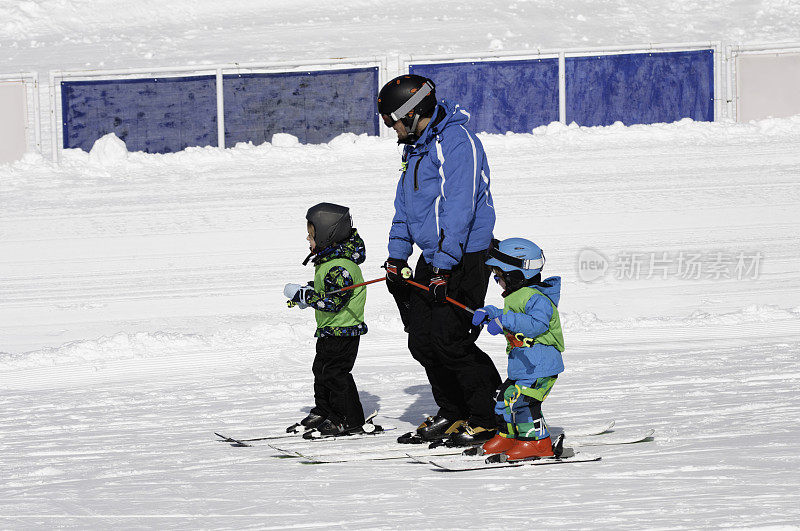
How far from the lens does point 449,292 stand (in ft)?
18.6

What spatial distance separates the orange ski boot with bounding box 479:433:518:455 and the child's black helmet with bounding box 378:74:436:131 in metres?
1.73

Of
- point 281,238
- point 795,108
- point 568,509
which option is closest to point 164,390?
point 568,509

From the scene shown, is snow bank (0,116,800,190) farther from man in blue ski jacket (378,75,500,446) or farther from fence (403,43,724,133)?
man in blue ski jacket (378,75,500,446)

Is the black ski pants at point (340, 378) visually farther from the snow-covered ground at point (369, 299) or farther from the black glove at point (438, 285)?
the black glove at point (438, 285)

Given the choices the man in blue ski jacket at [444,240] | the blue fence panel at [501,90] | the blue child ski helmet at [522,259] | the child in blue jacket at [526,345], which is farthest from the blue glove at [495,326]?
the blue fence panel at [501,90]

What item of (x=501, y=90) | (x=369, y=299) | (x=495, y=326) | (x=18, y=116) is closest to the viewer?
(x=495, y=326)

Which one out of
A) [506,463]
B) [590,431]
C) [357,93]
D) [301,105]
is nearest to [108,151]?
[301,105]

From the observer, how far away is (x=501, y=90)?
16.0 m

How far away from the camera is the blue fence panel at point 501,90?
1583 centimetres

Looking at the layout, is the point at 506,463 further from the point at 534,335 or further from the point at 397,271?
the point at 397,271

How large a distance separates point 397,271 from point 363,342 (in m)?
4.49

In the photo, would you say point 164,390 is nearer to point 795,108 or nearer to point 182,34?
point 795,108

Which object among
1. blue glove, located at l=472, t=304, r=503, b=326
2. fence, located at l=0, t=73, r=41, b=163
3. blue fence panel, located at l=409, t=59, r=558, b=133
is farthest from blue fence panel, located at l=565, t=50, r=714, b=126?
blue glove, located at l=472, t=304, r=503, b=326

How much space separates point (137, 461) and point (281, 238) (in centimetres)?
860
